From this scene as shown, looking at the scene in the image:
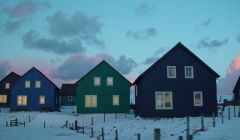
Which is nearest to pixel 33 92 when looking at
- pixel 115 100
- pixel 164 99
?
pixel 115 100

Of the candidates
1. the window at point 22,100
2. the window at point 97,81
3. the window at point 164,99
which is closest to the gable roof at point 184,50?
the window at point 164,99

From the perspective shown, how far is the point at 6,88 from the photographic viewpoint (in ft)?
249

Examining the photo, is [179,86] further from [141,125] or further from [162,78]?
[141,125]

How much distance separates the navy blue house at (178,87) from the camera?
37500 mm

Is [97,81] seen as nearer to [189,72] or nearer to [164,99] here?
[164,99]

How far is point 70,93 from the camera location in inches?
3492

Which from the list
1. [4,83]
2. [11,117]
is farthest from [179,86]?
[4,83]

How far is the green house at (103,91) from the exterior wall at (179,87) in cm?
1382

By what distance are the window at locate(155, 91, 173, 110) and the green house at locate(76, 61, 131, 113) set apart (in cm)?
1523

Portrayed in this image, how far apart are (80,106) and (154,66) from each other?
56.4 feet

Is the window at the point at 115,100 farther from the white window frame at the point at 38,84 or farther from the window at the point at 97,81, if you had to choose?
the white window frame at the point at 38,84

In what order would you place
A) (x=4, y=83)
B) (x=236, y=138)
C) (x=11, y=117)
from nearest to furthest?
(x=236, y=138) → (x=11, y=117) → (x=4, y=83)

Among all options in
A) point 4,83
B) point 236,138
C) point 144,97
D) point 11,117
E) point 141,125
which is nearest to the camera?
point 236,138

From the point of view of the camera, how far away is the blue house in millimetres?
60562
